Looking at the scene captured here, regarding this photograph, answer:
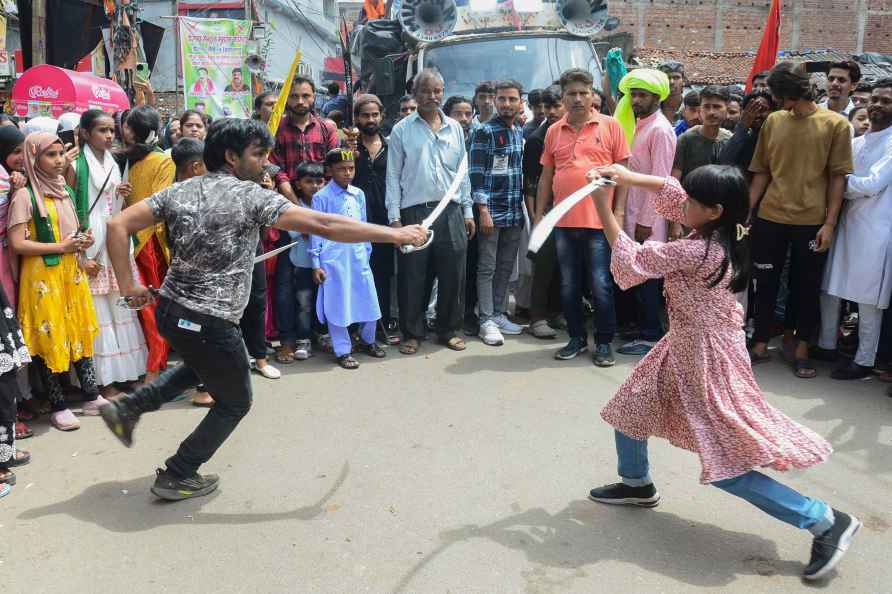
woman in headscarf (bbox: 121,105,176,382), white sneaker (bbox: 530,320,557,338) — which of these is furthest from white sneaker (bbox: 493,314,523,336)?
woman in headscarf (bbox: 121,105,176,382)

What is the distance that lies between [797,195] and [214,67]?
30.6 feet

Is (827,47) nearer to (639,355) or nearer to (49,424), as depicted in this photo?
(639,355)

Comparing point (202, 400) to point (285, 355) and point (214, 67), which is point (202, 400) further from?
point (214, 67)

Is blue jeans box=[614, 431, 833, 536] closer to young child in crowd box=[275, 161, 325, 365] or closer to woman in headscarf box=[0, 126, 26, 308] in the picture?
young child in crowd box=[275, 161, 325, 365]

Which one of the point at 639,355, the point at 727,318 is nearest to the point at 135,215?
the point at 727,318

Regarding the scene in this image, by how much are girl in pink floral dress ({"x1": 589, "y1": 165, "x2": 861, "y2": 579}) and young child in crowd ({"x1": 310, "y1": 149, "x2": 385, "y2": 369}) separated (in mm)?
2799

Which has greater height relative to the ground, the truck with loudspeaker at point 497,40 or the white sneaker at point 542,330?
the truck with loudspeaker at point 497,40

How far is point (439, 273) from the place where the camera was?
19.2 feet

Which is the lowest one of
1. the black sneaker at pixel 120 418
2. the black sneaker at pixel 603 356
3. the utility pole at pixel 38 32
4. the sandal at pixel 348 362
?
the sandal at pixel 348 362

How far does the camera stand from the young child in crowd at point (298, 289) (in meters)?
5.59

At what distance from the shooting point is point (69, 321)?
4.30 m

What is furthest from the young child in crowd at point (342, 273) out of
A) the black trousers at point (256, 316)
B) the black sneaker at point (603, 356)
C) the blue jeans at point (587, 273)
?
the black sneaker at point (603, 356)

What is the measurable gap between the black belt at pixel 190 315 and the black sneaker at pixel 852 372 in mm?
3951

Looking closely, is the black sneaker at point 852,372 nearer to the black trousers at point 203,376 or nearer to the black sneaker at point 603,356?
the black sneaker at point 603,356
